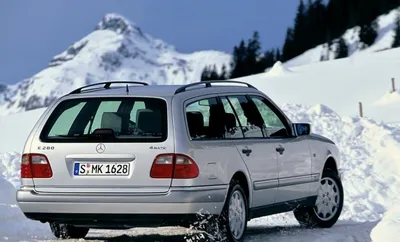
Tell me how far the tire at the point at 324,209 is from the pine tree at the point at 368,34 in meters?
94.3

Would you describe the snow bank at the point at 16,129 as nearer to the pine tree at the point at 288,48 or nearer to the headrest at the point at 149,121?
the headrest at the point at 149,121

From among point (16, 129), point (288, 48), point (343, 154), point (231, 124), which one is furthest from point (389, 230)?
point (288, 48)

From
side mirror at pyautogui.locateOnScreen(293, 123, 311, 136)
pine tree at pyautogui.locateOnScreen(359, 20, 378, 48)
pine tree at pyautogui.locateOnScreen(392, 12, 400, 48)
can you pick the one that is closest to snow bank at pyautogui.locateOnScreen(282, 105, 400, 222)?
side mirror at pyautogui.locateOnScreen(293, 123, 311, 136)

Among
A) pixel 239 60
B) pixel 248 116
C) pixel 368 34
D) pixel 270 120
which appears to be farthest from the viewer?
pixel 239 60

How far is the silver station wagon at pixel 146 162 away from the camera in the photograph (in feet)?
24.5

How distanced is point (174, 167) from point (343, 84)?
145ft

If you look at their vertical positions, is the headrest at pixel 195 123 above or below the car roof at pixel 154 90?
below

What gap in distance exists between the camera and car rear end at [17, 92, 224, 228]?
24.5ft

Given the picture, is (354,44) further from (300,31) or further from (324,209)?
(324,209)

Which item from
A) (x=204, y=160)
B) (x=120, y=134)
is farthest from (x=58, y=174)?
(x=204, y=160)

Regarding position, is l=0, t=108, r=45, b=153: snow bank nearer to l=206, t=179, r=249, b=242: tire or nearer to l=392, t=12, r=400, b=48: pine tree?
l=206, t=179, r=249, b=242: tire

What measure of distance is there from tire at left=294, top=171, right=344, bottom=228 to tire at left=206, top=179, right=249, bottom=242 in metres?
1.92

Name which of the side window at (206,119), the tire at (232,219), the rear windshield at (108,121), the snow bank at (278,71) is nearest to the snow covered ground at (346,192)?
the tire at (232,219)

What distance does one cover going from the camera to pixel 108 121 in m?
7.84
